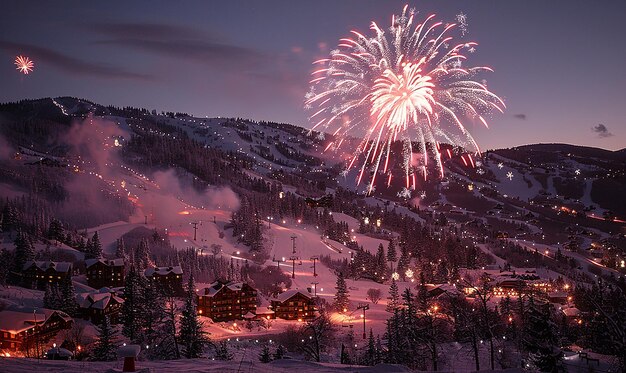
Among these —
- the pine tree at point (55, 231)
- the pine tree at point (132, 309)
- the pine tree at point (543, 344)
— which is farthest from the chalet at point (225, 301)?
the pine tree at point (543, 344)

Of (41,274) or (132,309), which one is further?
(41,274)

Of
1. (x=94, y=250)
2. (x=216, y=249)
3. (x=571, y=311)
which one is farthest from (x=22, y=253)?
(x=571, y=311)

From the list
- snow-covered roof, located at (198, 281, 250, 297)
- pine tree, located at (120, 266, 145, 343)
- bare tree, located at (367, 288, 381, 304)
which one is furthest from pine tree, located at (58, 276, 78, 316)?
bare tree, located at (367, 288, 381, 304)

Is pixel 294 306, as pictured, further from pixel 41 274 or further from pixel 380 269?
pixel 41 274

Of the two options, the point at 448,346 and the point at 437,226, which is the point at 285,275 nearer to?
the point at 448,346

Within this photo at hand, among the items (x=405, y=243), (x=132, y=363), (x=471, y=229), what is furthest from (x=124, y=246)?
(x=471, y=229)

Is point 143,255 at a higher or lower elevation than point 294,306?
higher
